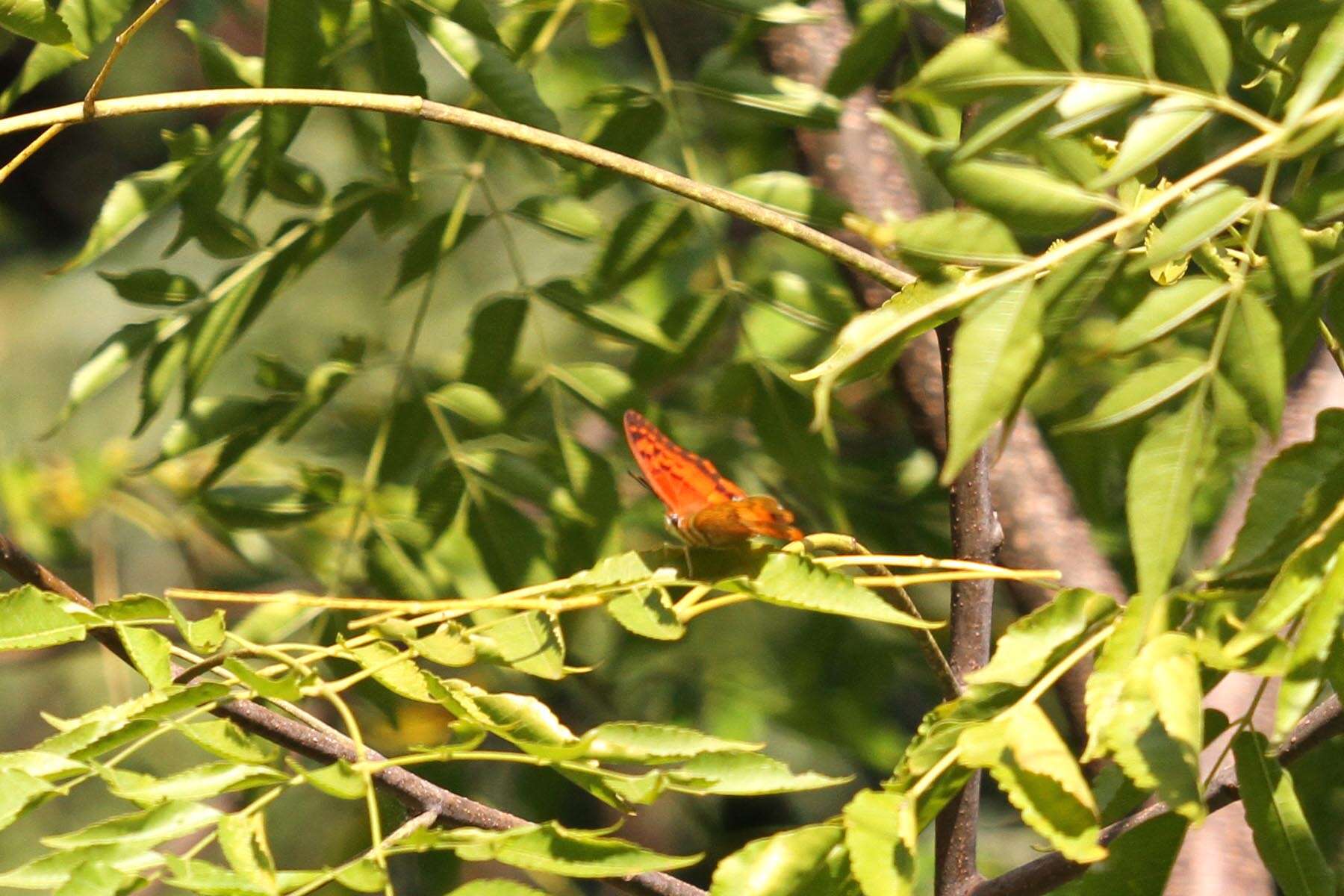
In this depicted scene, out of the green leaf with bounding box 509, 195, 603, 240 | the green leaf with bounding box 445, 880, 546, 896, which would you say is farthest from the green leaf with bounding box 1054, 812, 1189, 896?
the green leaf with bounding box 509, 195, 603, 240

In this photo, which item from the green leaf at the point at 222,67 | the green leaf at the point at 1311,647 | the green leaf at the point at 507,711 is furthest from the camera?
the green leaf at the point at 222,67

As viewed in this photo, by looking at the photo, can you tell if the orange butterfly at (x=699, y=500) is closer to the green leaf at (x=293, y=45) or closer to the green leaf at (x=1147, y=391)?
the green leaf at (x=1147, y=391)

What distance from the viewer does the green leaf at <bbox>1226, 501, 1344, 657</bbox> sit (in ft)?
1.22

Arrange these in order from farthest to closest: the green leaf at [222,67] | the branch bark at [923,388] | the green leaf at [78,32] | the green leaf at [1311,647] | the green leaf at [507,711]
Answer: the branch bark at [923,388]
the green leaf at [222,67]
the green leaf at [78,32]
the green leaf at [507,711]
the green leaf at [1311,647]

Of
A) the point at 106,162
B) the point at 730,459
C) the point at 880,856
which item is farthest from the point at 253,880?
the point at 106,162

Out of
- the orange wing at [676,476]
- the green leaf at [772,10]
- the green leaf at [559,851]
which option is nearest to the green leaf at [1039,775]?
the green leaf at [559,851]

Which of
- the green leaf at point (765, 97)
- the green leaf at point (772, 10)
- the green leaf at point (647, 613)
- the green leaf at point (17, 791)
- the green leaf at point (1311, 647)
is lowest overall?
the green leaf at point (17, 791)

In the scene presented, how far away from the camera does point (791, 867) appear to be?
1.41 ft

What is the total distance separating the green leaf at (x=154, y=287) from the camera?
2.83 ft

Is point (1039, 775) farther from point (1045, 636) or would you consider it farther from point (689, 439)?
point (689, 439)

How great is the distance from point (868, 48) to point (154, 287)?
51cm

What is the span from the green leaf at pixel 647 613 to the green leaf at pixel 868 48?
0.57 metres

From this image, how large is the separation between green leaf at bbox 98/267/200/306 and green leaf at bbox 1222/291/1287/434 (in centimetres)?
68

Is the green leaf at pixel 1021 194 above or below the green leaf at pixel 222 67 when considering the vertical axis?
above
